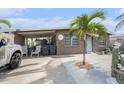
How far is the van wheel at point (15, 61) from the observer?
11.4 metres

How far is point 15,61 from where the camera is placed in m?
11.6

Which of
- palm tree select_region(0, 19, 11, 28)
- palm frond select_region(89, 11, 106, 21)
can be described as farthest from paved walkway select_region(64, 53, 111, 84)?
palm tree select_region(0, 19, 11, 28)

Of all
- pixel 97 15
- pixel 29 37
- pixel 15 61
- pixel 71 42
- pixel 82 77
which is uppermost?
pixel 97 15

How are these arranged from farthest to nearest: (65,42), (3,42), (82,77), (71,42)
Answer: (65,42) → (71,42) → (3,42) → (82,77)

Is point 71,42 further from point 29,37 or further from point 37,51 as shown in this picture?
point 29,37

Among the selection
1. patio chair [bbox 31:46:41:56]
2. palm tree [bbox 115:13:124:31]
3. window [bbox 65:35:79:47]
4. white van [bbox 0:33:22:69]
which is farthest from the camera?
window [bbox 65:35:79:47]

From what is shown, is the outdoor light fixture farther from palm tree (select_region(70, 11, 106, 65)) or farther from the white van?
the white van

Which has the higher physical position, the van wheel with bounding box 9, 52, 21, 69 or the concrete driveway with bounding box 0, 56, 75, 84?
the van wheel with bounding box 9, 52, 21, 69

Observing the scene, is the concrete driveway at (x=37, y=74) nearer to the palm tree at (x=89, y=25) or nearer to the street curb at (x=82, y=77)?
the street curb at (x=82, y=77)

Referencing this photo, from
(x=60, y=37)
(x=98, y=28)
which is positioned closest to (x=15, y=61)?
(x=98, y=28)

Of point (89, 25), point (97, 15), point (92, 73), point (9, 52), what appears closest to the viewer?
point (92, 73)

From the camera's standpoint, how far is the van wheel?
1135cm

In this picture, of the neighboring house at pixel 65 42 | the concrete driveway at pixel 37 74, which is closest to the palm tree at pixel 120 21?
the concrete driveway at pixel 37 74
